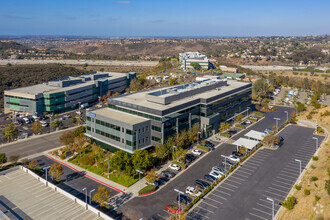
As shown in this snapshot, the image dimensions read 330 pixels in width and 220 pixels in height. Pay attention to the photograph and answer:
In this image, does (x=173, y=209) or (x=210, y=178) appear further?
(x=210, y=178)

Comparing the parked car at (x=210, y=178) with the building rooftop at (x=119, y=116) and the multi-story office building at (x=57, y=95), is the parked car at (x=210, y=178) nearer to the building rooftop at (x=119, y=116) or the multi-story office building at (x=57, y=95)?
the building rooftop at (x=119, y=116)

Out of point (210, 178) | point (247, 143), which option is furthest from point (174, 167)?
point (247, 143)

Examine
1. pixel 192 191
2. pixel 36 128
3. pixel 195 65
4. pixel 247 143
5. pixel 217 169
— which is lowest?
pixel 192 191

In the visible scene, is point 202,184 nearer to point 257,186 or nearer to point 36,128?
point 257,186

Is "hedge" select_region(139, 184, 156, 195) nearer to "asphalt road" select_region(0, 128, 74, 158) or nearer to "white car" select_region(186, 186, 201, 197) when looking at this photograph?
"white car" select_region(186, 186, 201, 197)

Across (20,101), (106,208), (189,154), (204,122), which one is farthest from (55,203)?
(20,101)

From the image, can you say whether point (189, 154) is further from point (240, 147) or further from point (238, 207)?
point (238, 207)
